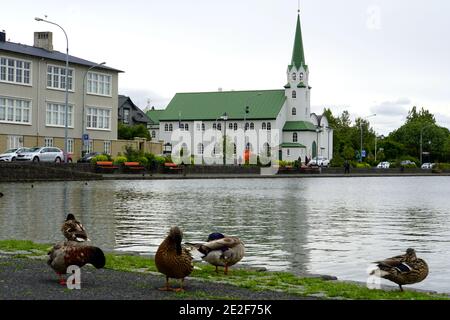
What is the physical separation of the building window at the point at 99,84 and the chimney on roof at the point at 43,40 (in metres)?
5.11

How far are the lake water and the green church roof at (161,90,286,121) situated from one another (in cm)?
10963

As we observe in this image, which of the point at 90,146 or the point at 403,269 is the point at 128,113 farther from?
the point at 403,269

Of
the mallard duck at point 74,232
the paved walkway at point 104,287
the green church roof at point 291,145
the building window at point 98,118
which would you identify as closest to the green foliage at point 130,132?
the building window at point 98,118

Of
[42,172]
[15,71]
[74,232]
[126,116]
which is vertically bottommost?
[74,232]

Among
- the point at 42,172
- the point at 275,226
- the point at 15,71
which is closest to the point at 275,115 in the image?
the point at 15,71

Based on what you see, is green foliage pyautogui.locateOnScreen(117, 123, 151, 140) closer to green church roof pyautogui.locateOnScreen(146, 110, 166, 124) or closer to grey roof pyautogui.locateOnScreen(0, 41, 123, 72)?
grey roof pyautogui.locateOnScreen(0, 41, 123, 72)

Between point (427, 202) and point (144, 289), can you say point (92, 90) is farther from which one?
point (144, 289)

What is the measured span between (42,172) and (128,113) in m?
85.4

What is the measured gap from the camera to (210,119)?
146000mm

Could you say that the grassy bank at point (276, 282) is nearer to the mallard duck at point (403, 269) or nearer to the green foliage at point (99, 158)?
the mallard duck at point (403, 269)

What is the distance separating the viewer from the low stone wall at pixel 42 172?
47.2m

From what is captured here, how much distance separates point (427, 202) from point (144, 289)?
26.4 metres

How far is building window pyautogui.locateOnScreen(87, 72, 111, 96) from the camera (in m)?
76.6

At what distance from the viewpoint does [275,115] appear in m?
138
